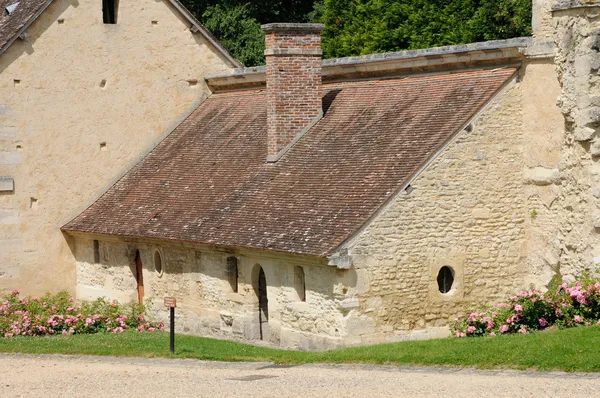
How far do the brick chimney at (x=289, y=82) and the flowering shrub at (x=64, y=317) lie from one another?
421cm

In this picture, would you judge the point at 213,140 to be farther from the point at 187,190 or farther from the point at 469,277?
the point at 469,277

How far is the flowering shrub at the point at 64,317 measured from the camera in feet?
77.0

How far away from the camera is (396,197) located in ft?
64.1

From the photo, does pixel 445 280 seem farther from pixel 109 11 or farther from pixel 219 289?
pixel 109 11

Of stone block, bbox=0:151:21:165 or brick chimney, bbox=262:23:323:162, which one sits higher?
brick chimney, bbox=262:23:323:162

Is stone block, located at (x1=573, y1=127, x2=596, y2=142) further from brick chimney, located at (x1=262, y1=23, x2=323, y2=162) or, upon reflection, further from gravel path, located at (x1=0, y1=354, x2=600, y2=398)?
brick chimney, located at (x1=262, y1=23, x2=323, y2=162)

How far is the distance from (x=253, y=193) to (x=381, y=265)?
394cm

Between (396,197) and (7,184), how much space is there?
9.19 meters

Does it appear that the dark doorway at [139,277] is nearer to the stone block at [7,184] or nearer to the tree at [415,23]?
the stone block at [7,184]

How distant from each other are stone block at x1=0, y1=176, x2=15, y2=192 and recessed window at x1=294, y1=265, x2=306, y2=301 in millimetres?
7546

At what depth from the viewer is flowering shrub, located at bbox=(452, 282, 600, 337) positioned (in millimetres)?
17759

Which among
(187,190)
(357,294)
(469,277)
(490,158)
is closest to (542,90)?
(490,158)

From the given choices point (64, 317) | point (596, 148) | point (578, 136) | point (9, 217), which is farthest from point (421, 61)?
point (9, 217)

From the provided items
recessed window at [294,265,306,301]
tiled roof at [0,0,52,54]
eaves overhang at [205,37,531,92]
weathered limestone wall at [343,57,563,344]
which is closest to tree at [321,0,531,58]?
eaves overhang at [205,37,531,92]
